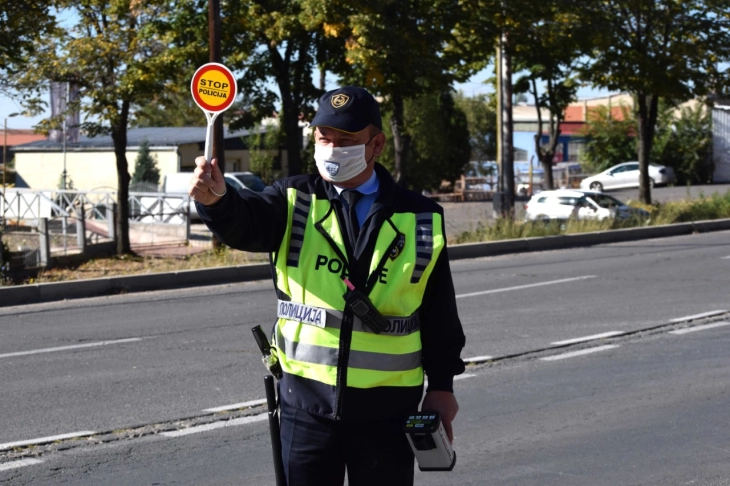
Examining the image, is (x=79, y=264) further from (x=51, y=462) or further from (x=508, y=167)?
(x=51, y=462)

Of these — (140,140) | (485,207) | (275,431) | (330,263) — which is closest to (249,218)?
(330,263)

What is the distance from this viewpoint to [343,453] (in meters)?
2.97

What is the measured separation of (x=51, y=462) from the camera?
18.5 ft

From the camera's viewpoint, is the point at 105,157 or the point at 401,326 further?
the point at 105,157

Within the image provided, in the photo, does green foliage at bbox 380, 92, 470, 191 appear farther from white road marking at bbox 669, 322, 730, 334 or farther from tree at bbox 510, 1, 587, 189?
white road marking at bbox 669, 322, 730, 334

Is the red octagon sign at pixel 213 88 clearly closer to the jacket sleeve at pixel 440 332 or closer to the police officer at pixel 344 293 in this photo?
the police officer at pixel 344 293

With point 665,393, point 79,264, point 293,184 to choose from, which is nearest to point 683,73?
point 79,264

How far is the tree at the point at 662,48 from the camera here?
24906 millimetres

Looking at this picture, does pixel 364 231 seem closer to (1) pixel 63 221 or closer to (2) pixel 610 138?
(1) pixel 63 221

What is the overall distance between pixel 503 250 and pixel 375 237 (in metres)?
16.4

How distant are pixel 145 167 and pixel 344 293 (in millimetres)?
40338

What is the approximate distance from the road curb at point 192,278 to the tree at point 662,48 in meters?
5.96

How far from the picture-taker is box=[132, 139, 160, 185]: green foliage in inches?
1651

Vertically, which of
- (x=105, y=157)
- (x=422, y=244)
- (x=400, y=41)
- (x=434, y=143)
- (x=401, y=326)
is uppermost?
(x=400, y=41)
